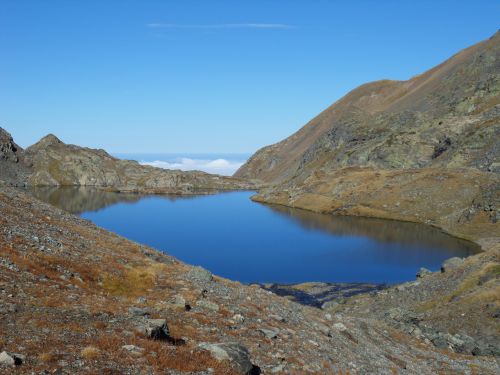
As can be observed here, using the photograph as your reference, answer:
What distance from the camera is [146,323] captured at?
25.3 metres

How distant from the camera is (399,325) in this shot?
Result: 5153 centimetres

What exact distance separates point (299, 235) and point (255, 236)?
15631 millimetres

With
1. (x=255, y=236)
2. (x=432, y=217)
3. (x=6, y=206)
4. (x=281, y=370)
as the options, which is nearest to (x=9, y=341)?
(x=281, y=370)

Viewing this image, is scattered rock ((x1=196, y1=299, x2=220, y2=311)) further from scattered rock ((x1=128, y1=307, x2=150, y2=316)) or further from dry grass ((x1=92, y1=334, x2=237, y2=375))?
dry grass ((x1=92, y1=334, x2=237, y2=375))

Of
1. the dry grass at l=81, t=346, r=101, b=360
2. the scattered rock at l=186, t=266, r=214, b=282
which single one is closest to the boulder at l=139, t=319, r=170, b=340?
the dry grass at l=81, t=346, r=101, b=360

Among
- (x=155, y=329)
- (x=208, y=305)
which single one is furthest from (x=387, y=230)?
(x=155, y=329)

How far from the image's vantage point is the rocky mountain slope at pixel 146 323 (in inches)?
795

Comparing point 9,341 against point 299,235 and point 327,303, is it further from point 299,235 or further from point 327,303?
point 299,235

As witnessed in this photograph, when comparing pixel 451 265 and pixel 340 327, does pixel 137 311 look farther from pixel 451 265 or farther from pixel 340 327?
pixel 451 265

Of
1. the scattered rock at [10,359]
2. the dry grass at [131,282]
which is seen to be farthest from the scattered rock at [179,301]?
the scattered rock at [10,359]

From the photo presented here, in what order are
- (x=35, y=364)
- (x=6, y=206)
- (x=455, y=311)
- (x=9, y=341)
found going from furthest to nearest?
1. (x=455, y=311)
2. (x=6, y=206)
3. (x=9, y=341)
4. (x=35, y=364)

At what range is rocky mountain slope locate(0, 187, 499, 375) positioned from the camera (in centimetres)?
2019

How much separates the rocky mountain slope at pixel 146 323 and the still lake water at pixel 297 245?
53054mm

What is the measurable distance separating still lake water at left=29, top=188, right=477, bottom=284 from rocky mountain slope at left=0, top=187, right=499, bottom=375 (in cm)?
5305
